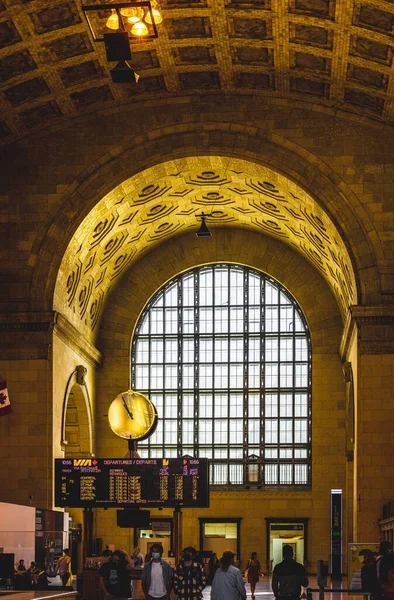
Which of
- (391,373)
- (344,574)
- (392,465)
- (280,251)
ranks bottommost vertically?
(344,574)

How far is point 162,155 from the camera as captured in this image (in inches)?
1443

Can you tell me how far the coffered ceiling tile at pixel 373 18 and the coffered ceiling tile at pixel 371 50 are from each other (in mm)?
805

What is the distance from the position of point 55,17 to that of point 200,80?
6.14m

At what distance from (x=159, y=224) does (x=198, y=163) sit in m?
6.87

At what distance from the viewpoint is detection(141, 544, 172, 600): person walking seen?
2084 centimetres

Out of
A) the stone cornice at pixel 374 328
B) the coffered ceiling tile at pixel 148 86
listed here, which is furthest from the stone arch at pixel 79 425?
the stone cornice at pixel 374 328

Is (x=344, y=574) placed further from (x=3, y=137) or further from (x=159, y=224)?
(x=3, y=137)

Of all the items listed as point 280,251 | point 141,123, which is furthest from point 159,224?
point 141,123

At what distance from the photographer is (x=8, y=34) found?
31172mm

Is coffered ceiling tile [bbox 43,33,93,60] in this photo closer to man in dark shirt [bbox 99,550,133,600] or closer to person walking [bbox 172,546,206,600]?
man in dark shirt [bbox 99,550,133,600]

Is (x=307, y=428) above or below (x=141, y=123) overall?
below

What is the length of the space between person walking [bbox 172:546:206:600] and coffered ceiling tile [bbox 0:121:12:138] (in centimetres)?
1915

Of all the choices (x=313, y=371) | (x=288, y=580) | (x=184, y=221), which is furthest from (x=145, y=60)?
(x=288, y=580)

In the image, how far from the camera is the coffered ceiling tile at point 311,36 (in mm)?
31703
